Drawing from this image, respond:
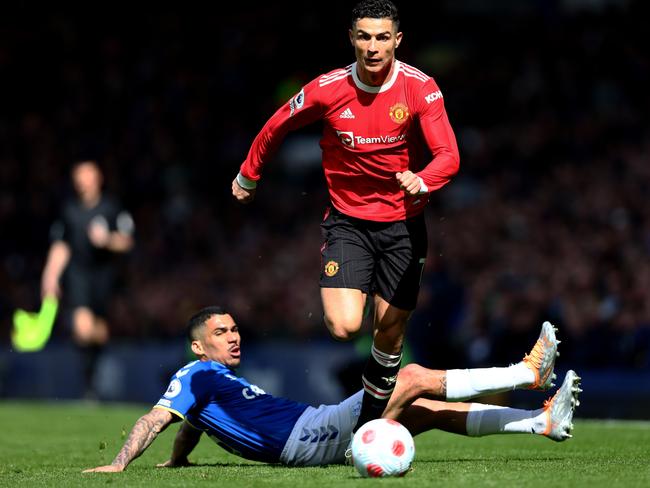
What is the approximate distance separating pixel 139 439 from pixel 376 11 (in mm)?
2874

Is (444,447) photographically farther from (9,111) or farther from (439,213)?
(9,111)

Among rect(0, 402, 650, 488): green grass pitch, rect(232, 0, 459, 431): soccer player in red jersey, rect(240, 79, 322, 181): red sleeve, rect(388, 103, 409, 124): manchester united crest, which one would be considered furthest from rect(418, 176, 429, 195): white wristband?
rect(0, 402, 650, 488): green grass pitch

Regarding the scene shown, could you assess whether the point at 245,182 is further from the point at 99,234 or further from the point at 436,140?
the point at 99,234

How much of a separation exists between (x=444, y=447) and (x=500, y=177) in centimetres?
885

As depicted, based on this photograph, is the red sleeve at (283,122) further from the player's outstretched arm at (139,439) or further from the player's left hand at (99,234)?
the player's left hand at (99,234)

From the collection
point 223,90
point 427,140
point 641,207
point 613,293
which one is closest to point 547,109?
point 641,207

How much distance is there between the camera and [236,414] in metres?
7.56

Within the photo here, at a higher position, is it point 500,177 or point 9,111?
point 9,111

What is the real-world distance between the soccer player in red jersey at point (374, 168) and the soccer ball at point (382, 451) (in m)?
0.88

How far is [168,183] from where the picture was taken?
22672mm

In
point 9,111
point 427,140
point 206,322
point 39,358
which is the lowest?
point 39,358

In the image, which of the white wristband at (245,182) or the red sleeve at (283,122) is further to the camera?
the white wristband at (245,182)

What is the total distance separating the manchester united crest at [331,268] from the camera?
7.74 metres

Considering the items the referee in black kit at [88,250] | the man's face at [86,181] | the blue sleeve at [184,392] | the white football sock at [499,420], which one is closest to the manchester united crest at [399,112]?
the white football sock at [499,420]
